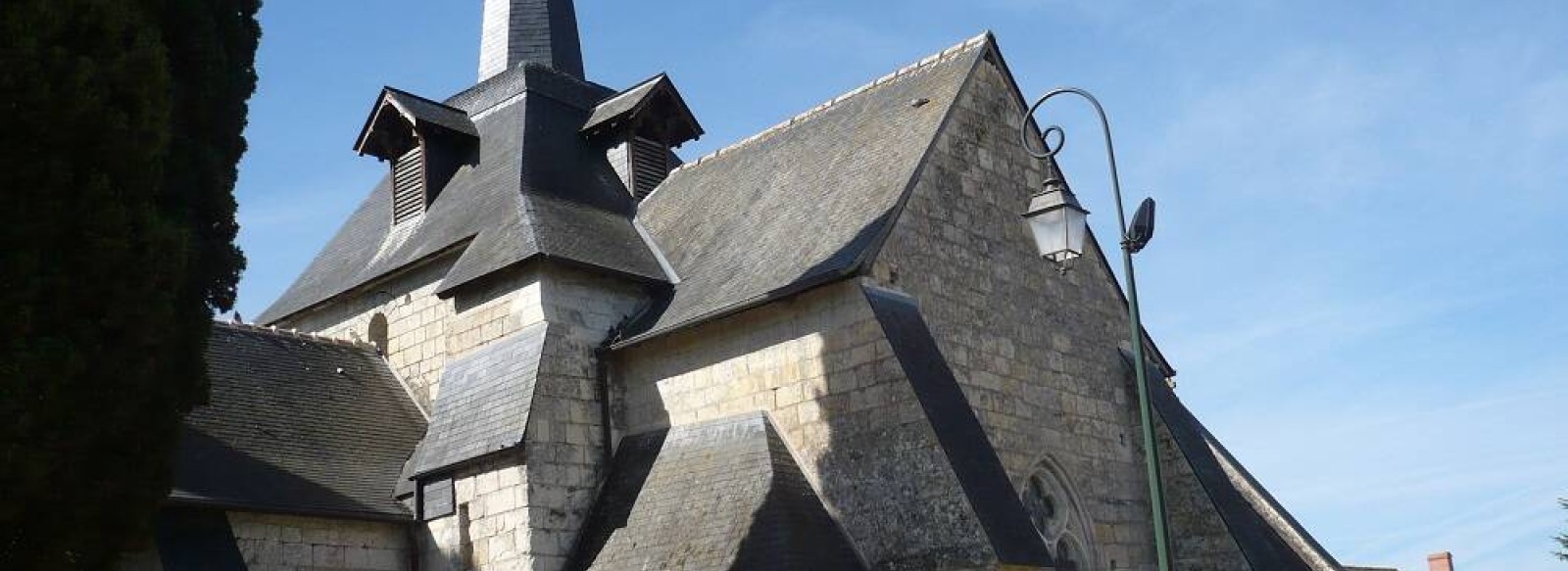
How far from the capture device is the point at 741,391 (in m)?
15.2

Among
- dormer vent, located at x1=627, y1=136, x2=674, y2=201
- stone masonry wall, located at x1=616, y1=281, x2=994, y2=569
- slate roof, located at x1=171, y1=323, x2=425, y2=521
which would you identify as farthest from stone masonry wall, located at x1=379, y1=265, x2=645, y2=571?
dormer vent, located at x1=627, y1=136, x2=674, y2=201

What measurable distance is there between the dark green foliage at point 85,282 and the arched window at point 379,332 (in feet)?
22.8

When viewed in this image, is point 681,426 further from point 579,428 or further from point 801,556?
point 801,556

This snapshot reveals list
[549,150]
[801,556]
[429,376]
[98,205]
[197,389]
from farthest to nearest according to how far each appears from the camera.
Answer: [549,150] < [429,376] < [801,556] < [197,389] < [98,205]

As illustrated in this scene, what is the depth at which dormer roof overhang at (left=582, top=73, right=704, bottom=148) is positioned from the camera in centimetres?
2016

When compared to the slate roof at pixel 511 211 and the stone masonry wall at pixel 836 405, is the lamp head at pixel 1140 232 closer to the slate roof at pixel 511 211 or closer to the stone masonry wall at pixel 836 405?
the stone masonry wall at pixel 836 405

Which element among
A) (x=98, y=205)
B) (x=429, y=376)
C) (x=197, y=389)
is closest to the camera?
(x=98, y=205)

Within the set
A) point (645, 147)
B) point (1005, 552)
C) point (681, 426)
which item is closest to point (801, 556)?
point (1005, 552)

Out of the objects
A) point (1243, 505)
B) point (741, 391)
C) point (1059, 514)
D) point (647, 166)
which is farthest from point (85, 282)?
point (1243, 505)

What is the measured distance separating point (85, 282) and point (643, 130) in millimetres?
10534

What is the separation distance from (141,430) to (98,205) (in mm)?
1837

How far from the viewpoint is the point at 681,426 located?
15.7 m

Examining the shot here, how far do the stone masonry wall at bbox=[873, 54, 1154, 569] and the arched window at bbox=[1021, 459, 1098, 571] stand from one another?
130 mm

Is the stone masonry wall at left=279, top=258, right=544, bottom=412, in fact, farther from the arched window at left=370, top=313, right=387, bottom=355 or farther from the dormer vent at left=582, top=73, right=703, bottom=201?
the dormer vent at left=582, top=73, right=703, bottom=201
